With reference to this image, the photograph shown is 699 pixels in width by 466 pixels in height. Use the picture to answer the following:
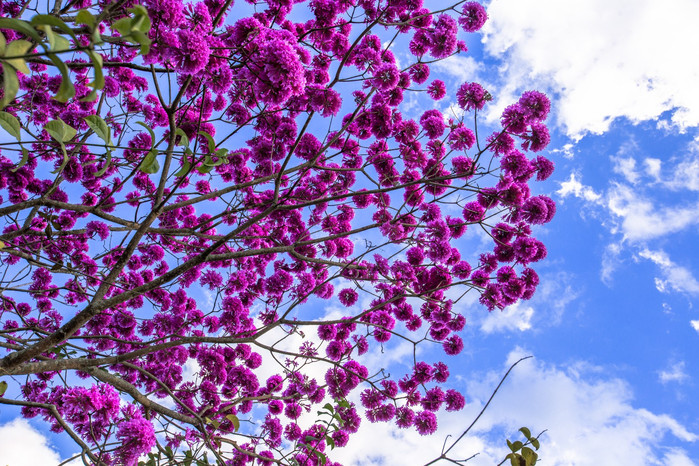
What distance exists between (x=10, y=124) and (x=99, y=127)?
35cm

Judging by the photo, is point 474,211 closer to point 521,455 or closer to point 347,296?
point 347,296

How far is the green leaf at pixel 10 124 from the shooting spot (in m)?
1.79

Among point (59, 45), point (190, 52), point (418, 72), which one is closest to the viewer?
point (59, 45)

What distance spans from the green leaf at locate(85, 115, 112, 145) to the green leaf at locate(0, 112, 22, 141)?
0.91ft

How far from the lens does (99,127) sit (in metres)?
2.09

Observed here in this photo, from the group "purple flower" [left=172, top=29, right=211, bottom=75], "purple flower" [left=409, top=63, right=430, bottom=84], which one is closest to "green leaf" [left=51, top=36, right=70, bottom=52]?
"purple flower" [left=172, top=29, right=211, bottom=75]

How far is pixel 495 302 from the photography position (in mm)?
4680

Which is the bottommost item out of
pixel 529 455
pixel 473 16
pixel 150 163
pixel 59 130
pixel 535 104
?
pixel 529 455

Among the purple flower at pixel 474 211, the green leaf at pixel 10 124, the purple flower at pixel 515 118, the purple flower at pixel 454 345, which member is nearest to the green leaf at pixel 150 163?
the green leaf at pixel 10 124

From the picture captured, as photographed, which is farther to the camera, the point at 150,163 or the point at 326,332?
the point at 326,332

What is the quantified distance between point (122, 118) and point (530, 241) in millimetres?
4570

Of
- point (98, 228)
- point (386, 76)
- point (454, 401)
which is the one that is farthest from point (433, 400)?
point (98, 228)

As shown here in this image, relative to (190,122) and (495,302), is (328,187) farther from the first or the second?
(495,302)

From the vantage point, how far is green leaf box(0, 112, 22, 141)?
1.79 meters
